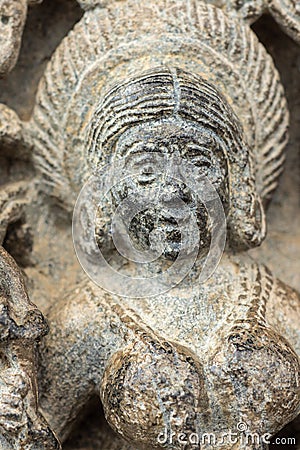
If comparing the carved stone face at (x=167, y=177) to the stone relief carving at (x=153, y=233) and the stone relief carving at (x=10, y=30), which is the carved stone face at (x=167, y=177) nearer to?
the stone relief carving at (x=153, y=233)

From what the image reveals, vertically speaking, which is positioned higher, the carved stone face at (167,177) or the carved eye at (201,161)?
the carved eye at (201,161)

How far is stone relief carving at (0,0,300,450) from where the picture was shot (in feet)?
4.81

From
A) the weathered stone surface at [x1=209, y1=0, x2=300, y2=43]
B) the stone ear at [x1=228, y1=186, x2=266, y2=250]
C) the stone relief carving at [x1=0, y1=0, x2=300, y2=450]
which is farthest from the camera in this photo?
the weathered stone surface at [x1=209, y1=0, x2=300, y2=43]

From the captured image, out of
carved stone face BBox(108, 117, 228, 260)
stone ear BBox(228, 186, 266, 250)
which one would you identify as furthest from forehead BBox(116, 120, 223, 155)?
stone ear BBox(228, 186, 266, 250)

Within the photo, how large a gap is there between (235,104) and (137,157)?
0.28 metres

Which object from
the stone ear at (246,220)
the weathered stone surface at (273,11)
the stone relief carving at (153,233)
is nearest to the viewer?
the stone relief carving at (153,233)

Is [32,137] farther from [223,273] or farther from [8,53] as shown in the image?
[223,273]

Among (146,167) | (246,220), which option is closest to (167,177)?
(146,167)

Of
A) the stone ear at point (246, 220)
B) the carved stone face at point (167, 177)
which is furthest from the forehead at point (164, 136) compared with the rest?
the stone ear at point (246, 220)

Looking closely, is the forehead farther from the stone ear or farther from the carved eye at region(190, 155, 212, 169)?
the stone ear

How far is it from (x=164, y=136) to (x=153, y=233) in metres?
0.17

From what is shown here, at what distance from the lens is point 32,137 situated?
177 centimetres

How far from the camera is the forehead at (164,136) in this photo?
5.05ft

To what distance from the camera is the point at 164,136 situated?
154 cm
